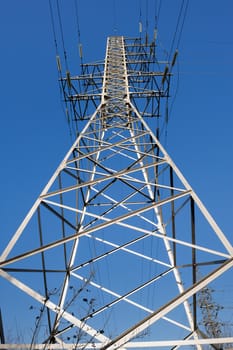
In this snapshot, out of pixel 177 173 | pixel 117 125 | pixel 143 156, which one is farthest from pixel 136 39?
pixel 177 173

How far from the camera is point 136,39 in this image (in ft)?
60.5

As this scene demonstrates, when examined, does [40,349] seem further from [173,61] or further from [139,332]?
[173,61]

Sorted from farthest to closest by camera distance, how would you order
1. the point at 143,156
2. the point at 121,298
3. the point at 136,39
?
1. the point at 136,39
2. the point at 143,156
3. the point at 121,298

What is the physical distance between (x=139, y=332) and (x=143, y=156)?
456cm

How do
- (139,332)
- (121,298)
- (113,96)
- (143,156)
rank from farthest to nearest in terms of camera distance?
1. (113,96)
2. (143,156)
3. (121,298)
4. (139,332)

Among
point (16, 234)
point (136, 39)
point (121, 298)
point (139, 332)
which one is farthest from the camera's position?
point (136, 39)

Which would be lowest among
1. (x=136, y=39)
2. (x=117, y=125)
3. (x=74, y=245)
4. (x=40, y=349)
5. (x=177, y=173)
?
(x=40, y=349)

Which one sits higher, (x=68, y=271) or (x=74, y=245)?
(x=74, y=245)

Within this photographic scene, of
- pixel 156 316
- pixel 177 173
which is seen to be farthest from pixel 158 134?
pixel 156 316

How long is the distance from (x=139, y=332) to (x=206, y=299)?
81.9ft

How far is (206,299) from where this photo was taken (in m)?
27.2

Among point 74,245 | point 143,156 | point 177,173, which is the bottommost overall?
point 74,245

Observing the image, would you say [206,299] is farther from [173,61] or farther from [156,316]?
[156,316]

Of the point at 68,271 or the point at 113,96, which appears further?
the point at 113,96
